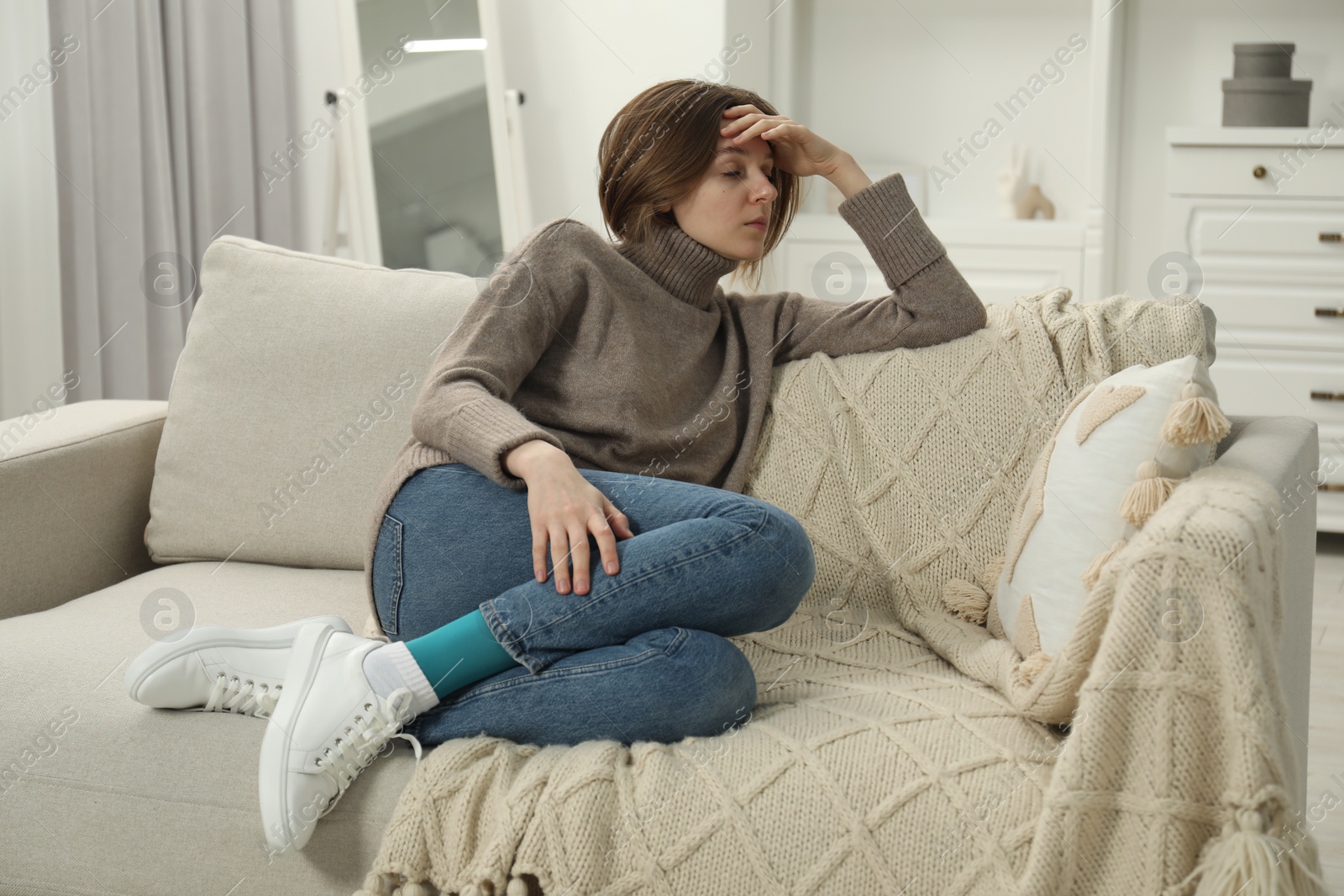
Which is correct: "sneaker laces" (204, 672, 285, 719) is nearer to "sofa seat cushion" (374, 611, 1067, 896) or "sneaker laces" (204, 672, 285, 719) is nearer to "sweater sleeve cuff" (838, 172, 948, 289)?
"sofa seat cushion" (374, 611, 1067, 896)

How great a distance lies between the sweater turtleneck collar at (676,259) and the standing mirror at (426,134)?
1.77 metres

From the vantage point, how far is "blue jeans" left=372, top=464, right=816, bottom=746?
1075mm

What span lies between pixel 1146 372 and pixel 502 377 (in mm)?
690

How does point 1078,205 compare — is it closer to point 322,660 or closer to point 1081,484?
point 1081,484

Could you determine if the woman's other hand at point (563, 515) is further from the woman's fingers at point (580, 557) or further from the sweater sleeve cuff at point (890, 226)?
the sweater sleeve cuff at point (890, 226)

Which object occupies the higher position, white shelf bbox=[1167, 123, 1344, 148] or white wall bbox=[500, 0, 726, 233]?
white wall bbox=[500, 0, 726, 233]

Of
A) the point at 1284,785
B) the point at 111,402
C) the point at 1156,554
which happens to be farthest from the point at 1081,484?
the point at 111,402

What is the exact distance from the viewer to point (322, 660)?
3.66 ft

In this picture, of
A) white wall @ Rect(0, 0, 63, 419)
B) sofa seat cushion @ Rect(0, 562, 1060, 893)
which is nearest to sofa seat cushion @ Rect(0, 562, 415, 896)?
sofa seat cushion @ Rect(0, 562, 1060, 893)

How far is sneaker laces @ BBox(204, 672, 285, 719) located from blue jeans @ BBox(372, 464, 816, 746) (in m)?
0.14

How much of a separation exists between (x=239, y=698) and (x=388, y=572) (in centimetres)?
20

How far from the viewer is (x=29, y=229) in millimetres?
2709

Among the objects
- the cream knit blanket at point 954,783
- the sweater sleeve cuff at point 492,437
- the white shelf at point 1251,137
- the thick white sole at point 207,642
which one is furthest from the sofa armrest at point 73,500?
the white shelf at point 1251,137

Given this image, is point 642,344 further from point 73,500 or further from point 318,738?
point 73,500
